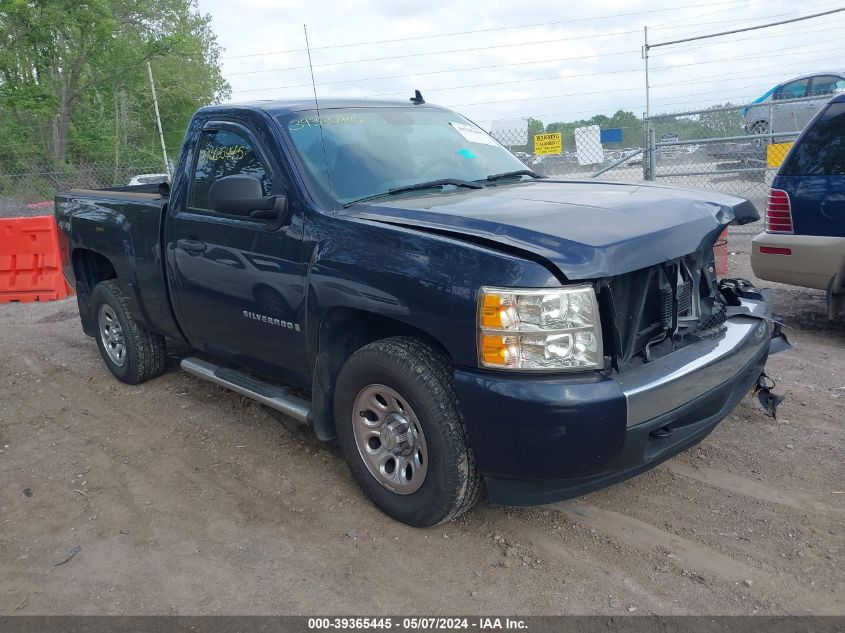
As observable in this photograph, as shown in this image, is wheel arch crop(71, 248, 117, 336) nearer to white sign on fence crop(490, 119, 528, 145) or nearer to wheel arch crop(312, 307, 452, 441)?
wheel arch crop(312, 307, 452, 441)

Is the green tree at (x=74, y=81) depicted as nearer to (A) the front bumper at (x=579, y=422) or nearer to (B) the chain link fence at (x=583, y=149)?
(B) the chain link fence at (x=583, y=149)

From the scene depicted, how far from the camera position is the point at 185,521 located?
3590mm

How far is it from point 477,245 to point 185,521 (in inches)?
79.1

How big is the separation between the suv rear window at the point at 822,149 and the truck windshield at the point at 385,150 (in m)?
2.51

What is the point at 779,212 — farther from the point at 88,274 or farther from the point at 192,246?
the point at 88,274

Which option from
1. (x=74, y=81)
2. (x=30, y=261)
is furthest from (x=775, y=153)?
(x=74, y=81)


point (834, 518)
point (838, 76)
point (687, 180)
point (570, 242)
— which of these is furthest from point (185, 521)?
point (838, 76)

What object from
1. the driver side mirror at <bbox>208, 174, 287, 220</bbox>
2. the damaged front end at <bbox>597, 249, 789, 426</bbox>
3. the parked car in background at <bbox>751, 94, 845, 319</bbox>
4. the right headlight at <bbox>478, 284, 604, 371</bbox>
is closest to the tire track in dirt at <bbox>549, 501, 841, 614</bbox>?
the damaged front end at <bbox>597, 249, 789, 426</bbox>

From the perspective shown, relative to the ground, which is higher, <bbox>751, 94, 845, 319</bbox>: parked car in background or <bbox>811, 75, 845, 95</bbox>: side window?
<bbox>811, 75, 845, 95</bbox>: side window

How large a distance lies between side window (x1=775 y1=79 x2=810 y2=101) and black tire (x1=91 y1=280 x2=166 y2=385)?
16.1 m

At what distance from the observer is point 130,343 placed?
541cm

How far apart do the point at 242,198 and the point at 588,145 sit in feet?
30.4

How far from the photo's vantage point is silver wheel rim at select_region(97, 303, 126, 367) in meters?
5.62

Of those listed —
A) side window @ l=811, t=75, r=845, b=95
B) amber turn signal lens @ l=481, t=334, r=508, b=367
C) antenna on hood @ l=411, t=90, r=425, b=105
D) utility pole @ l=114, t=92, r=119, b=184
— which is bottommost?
amber turn signal lens @ l=481, t=334, r=508, b=367
